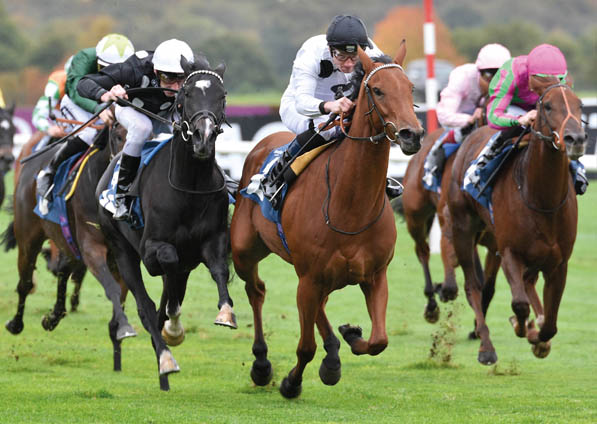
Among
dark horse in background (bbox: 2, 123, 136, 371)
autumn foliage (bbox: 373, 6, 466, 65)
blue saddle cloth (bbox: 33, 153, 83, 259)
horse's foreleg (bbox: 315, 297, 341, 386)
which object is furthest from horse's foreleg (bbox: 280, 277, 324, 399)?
autumn foliage (bbox: 373, 6, 466, 65)

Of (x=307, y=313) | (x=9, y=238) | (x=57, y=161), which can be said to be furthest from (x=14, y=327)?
(x=307, y=313)

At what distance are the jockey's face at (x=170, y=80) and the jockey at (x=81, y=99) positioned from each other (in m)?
0.69

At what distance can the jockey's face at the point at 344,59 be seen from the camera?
6016 mm

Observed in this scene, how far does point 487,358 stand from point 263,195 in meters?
2.18

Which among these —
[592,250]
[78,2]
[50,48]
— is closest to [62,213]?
[592,250]

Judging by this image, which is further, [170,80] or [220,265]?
[170,80]

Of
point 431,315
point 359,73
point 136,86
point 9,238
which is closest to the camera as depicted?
point 359,73

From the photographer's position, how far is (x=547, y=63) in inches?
269

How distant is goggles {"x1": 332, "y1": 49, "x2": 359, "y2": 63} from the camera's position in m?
6.01

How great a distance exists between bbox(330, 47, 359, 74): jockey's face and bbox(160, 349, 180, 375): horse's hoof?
190 centimetres

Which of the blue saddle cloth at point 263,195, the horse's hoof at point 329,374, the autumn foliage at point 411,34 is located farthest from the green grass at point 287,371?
the autumn foliage at point 411,34

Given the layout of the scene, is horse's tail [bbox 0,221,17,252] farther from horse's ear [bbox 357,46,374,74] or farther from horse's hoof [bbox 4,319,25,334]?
horse's ear [bbox 357,46,374,74]

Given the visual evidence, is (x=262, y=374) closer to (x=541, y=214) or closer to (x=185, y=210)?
(x=185, y=210)

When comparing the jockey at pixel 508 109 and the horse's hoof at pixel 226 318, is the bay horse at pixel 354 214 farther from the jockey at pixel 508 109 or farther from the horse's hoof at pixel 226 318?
the jockey at pixel 508 109
